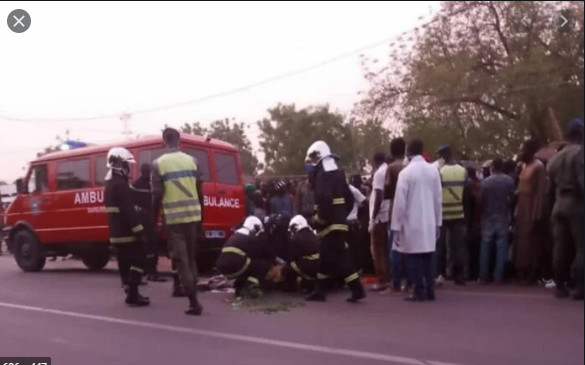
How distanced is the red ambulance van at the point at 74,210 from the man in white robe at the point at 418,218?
2167 millimetres

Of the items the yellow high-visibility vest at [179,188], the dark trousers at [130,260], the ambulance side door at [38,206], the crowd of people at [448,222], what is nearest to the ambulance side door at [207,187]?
the crowd of people at [448,222]

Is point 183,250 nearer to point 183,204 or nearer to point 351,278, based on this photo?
point 183,204

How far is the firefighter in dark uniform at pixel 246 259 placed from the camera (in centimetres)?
743

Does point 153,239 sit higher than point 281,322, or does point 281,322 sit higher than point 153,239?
point 153,239

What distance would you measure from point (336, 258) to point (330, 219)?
47 centimetres

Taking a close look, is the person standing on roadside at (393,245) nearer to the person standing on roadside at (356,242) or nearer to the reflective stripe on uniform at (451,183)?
the reflective stripe on uniform at (451,183)

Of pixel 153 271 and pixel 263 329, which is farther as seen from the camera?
pixel 153 271

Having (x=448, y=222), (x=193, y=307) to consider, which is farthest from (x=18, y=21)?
(x=448, y=222)

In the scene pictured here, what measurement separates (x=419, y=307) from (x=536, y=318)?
4.13 feet

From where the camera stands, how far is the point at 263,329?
576 cm

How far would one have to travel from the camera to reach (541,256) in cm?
743

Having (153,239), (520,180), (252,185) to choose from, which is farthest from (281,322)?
(252,185)


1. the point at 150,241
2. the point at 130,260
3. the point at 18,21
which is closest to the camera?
the point at 18,21

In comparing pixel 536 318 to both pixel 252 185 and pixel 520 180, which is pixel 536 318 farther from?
pixel 252 185
